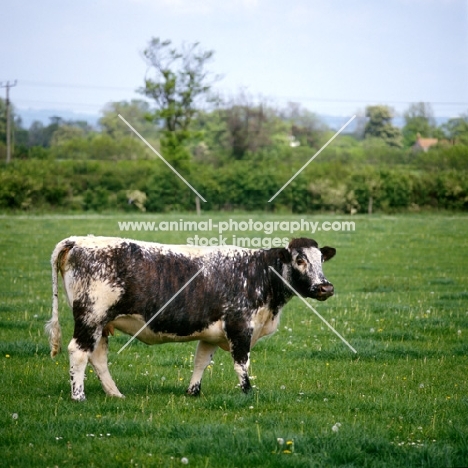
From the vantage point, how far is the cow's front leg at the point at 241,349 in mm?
9492

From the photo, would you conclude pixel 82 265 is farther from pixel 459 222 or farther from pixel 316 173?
pixel 316 173

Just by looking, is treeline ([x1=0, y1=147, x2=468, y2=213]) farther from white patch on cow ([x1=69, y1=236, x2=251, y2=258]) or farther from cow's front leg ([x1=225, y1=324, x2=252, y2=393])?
cow's front leg ([x1=225, y1=324, x2=252, y2=393])

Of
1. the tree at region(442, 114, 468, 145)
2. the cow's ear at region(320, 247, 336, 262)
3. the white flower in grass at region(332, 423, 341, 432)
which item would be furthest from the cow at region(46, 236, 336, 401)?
the tree at region(442, 114, 468, 145)

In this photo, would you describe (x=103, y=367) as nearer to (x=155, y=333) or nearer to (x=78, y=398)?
(x=78, y=398)

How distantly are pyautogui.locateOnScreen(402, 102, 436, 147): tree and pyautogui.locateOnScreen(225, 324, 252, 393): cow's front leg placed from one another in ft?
298

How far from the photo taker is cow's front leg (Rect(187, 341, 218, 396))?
31.6 feet

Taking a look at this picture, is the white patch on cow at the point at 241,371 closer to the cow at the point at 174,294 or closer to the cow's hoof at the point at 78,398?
the cow at the point at 174,294

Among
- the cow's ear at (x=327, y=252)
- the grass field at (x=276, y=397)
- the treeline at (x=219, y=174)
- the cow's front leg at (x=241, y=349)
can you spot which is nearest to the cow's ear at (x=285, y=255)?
the cow's ear at (x=327, y=252)

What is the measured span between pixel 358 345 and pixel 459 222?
3044 centimetres

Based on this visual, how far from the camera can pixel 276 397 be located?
364 inches

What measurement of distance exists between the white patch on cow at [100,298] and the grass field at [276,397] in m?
0.88

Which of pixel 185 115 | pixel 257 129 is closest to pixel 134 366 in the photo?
pixel 185 115

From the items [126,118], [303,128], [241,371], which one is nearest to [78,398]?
[241,371]

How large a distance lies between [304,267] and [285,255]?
27 cm
